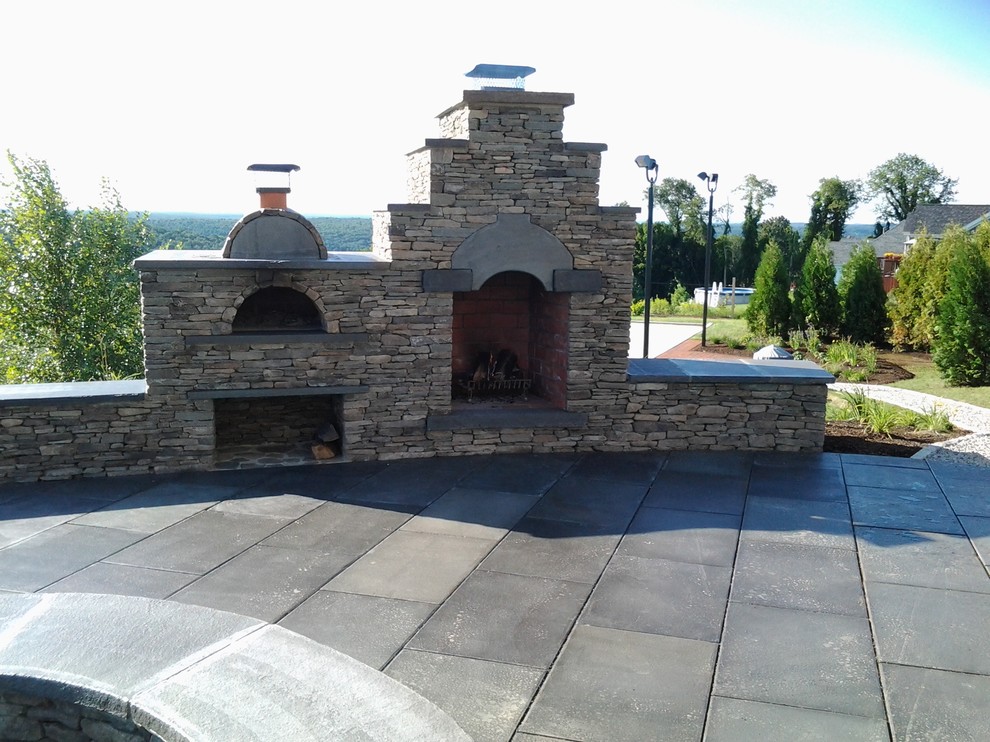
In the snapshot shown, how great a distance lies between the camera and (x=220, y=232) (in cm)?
2912

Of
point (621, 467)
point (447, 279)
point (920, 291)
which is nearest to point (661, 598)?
point (621, 467)

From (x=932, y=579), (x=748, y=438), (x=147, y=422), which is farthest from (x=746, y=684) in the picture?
(x=147, y=422)

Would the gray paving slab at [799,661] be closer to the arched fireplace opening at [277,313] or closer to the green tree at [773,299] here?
the arched fireplace opening at [277,313]

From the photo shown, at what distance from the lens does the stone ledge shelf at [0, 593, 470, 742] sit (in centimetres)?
346

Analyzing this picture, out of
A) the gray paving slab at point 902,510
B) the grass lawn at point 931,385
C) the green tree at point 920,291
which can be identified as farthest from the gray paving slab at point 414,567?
the green tree at point 920,291

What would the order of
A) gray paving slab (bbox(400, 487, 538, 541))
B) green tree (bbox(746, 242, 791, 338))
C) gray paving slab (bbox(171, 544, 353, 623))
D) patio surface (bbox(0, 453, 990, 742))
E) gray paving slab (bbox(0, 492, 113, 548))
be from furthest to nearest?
green tree (bbox(746, 242, 791, 338)), gray paving slab (bbox(400, 487, 538, 541)), gray paving slab (bbox(0, 492, 113, 548)), gray paving slab (bbox(171, 544, 353, 623)), patio surface (bbox(0, 453, 990, 742))

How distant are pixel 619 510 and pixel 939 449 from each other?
4.66m

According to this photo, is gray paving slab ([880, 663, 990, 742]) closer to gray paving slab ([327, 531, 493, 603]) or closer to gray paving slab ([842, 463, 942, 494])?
gray paving slab ([327, 531, 493, 603])

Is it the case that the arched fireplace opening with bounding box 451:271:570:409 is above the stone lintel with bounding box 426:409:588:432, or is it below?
above

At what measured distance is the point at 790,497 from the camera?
7730 millimetres

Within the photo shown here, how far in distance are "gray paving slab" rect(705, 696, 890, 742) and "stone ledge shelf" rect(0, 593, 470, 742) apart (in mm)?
1389

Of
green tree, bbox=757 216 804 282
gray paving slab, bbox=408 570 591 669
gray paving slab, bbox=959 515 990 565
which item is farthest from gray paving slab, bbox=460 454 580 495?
green tree, bbox=757 216 804 282

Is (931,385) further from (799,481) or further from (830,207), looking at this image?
(830,207)

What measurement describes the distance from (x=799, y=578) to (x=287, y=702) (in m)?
3.84
